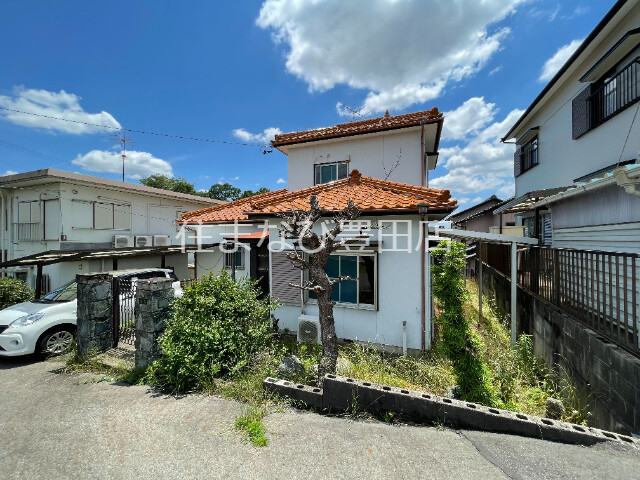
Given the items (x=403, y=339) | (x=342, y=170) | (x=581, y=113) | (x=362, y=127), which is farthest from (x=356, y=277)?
(x=581, y=113)

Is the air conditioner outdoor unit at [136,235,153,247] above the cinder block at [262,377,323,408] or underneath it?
above

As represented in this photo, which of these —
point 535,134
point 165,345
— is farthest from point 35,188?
point 535,134

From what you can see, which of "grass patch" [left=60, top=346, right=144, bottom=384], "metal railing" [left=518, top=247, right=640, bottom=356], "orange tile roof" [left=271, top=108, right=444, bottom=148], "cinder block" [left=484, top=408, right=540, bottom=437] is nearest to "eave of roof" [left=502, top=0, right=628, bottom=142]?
"orange tile roof" [left=271, top=108, right=444, bottom=148]

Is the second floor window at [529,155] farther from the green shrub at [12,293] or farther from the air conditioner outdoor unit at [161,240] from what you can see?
the green shrub at [12,293]

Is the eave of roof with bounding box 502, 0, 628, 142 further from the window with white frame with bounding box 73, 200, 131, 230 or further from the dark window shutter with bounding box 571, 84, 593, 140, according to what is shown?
the window with white frame with bounding box 73, 200, 131, 230

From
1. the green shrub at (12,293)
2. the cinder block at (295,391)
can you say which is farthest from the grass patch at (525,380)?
the green shrub at (12,293)

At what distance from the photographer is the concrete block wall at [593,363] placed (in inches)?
122

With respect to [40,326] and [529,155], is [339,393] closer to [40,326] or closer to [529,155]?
[40,326]

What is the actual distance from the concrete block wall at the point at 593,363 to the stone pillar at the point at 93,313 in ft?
28.7

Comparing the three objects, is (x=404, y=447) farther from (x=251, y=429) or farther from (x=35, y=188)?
(x=35, y=188)

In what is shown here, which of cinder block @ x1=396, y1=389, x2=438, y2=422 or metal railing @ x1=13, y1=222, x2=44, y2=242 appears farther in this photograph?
metal railing @ x1=13, y1=222, x2=44, y2=242

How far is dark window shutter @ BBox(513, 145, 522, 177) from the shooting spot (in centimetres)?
1407

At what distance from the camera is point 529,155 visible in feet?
43.0

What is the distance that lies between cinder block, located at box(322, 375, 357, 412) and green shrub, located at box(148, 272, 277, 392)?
1.63m
